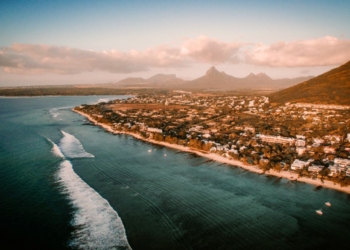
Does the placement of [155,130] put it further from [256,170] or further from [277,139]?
[256,170]

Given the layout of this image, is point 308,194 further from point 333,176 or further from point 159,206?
point 159,206

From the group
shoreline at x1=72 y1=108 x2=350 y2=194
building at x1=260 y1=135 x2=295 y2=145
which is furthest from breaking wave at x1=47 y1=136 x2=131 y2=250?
building at x1=260 y1=135 x2=295 y2=145

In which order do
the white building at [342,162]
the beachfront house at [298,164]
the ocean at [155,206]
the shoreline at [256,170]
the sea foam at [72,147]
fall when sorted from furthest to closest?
the sea foam at [72,147] < the white building at [342,162] < the beachfront house at [298,164] < the shoreline at [256,170] < the ocean at [155,206]

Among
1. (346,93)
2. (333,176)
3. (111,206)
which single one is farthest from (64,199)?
(346,93)

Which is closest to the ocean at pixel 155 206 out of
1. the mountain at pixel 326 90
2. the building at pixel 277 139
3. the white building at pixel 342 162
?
the white building at pixel 342 162

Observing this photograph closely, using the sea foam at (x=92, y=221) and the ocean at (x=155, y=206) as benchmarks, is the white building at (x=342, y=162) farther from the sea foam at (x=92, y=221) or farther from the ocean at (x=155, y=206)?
the sea foam at (x=92, y=221)

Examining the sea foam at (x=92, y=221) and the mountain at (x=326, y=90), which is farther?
the mountain at (x=326, y=90)

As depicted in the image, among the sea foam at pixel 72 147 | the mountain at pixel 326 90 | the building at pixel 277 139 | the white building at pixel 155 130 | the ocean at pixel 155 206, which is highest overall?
the mountain at pixel 326 90
